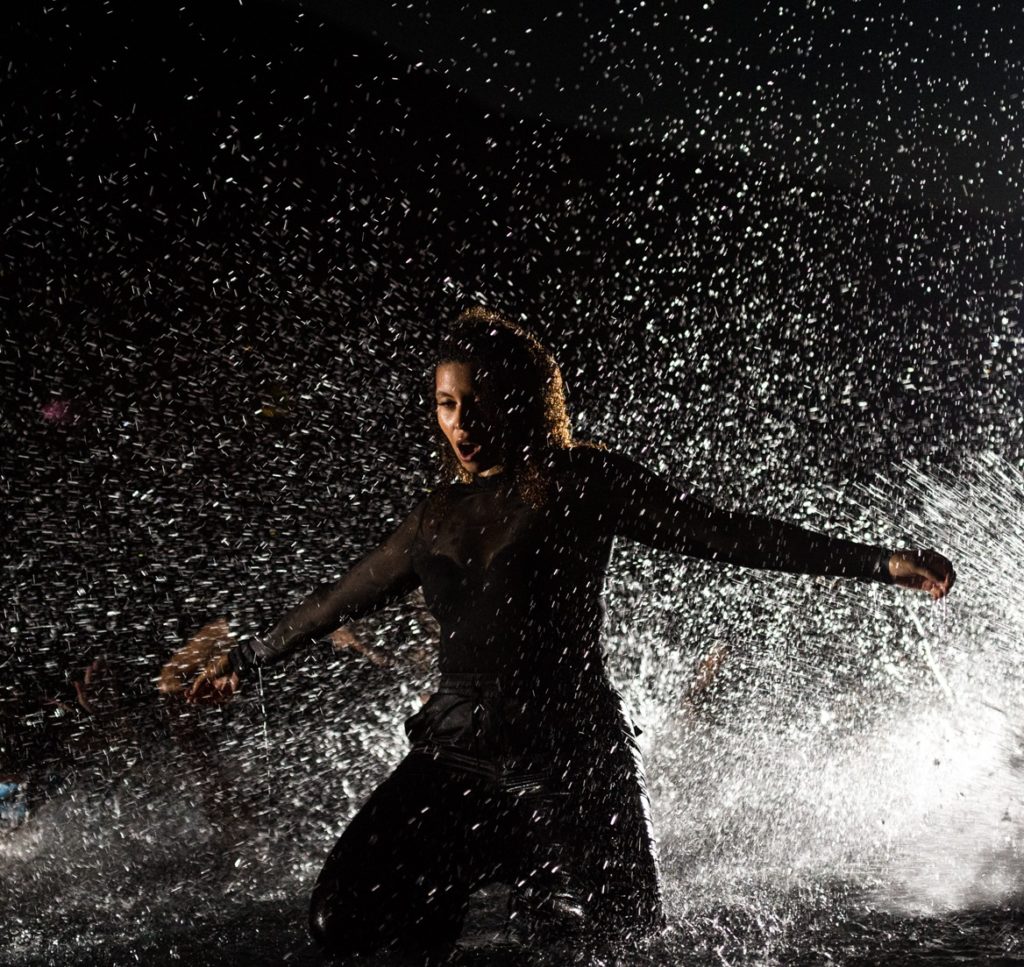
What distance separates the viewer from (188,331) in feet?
38.8

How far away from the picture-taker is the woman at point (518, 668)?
267 cm

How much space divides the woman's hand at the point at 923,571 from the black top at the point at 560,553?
41 millimetres

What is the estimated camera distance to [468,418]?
3014mm

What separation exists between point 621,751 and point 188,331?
10.1 m

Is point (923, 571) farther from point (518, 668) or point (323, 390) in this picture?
point (323, 390)

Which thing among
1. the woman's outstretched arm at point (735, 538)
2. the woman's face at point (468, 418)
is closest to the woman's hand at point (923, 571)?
the woman's outstretched arm at point (735, 538)

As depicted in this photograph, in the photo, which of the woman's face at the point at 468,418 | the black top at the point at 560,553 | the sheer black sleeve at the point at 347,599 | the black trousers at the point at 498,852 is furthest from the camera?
the sheer black sleeve at the point at 347,599

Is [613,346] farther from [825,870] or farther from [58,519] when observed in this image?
[825,870]

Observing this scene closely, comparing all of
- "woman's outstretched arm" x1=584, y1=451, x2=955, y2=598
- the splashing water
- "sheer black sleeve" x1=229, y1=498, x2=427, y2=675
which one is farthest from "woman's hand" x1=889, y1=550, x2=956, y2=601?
"sheer black sleeve" x1=229, y1=498, x2=427, y2=675

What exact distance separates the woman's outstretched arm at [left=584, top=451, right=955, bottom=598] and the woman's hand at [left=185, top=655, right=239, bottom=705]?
123 cm

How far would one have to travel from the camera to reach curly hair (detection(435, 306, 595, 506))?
119 inches

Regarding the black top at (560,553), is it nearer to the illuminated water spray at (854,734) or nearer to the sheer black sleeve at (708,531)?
the sheer black sleeve at (708,531)

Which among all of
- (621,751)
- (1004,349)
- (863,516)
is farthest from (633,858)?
(1004,349)

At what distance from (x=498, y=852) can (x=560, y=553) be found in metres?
0.80
